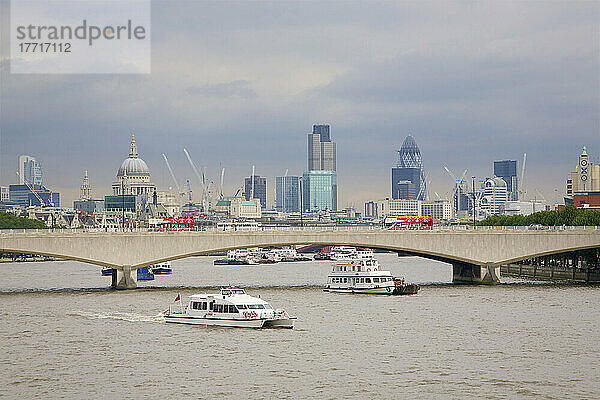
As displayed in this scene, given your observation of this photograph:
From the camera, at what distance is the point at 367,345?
2442 inches

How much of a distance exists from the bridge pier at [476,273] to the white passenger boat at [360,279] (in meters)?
13.1

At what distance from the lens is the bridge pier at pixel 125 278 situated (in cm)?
10144

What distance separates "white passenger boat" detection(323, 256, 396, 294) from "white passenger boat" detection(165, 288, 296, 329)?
22608 millimetres

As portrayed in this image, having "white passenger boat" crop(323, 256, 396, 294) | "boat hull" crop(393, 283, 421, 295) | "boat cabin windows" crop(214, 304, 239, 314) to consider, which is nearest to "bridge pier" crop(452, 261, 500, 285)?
"white passenger boat" crop(323, 256, 396, 294)

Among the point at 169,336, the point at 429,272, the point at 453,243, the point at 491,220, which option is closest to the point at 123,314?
the point at 169,336

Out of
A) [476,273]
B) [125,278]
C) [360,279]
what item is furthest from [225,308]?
[476,273]

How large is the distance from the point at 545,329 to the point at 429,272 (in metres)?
75.0

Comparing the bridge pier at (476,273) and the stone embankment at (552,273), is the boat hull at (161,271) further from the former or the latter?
the bridge pier at (476,273)

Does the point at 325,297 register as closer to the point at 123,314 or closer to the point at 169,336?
the point at 123,314

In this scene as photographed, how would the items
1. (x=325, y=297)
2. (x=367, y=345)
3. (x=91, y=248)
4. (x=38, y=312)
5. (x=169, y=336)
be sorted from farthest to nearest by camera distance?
(x=91, y=248), (x=325, y=297), (x=38, y=312), (x=169, y=336), (x=367, y=345)

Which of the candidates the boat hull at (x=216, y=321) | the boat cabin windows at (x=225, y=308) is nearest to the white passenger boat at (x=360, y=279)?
the boat cabin windows at (x=225, y=308)

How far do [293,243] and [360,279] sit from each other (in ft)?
29.8

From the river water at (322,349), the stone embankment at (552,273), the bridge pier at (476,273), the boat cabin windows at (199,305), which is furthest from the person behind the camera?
the stone embankment at (552,273)

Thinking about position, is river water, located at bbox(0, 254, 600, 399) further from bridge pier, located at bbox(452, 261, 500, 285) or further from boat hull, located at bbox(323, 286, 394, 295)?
bridge pier, located at bbox(452, 261, 500, 285)
